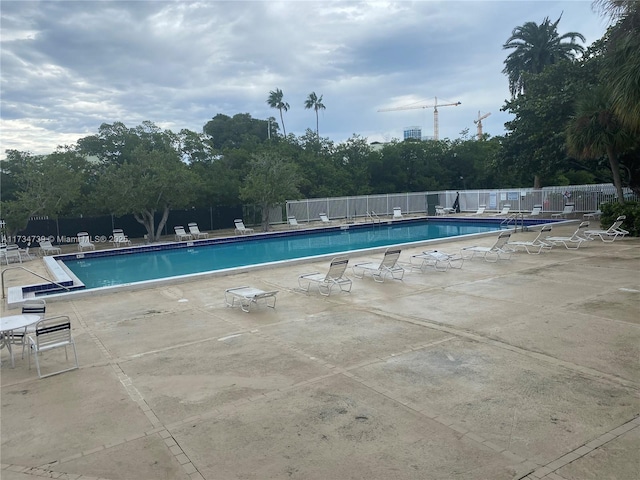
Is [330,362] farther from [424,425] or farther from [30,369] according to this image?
[30,369]

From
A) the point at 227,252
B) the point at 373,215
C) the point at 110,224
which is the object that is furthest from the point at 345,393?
the point at 373,215

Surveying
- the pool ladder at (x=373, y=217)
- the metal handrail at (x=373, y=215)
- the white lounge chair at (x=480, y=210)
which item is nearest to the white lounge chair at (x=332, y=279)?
the pool ladder at (x=373, y=217)

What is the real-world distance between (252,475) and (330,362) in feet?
7.74

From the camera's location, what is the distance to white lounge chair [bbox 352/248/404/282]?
11.0 meters

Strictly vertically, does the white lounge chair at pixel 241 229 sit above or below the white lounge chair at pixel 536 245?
above

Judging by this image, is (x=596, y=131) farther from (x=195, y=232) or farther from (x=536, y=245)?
(x=195, y=232)

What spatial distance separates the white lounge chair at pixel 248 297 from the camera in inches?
334

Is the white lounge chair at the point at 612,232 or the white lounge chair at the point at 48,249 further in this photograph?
the white lounge chair at the point at 48,249

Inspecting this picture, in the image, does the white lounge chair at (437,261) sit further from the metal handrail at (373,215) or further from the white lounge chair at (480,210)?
the white lounge chair at (480,210)

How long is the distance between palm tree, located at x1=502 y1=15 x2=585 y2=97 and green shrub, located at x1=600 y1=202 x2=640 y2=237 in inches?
903

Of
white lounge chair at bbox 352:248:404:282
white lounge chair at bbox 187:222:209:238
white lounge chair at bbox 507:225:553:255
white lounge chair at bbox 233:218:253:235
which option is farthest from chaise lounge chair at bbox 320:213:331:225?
white lounge chair at bbox 352:248:404:282

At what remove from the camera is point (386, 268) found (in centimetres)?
1118

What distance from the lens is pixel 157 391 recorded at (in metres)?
5.04

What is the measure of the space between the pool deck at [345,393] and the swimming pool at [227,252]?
6380mm
